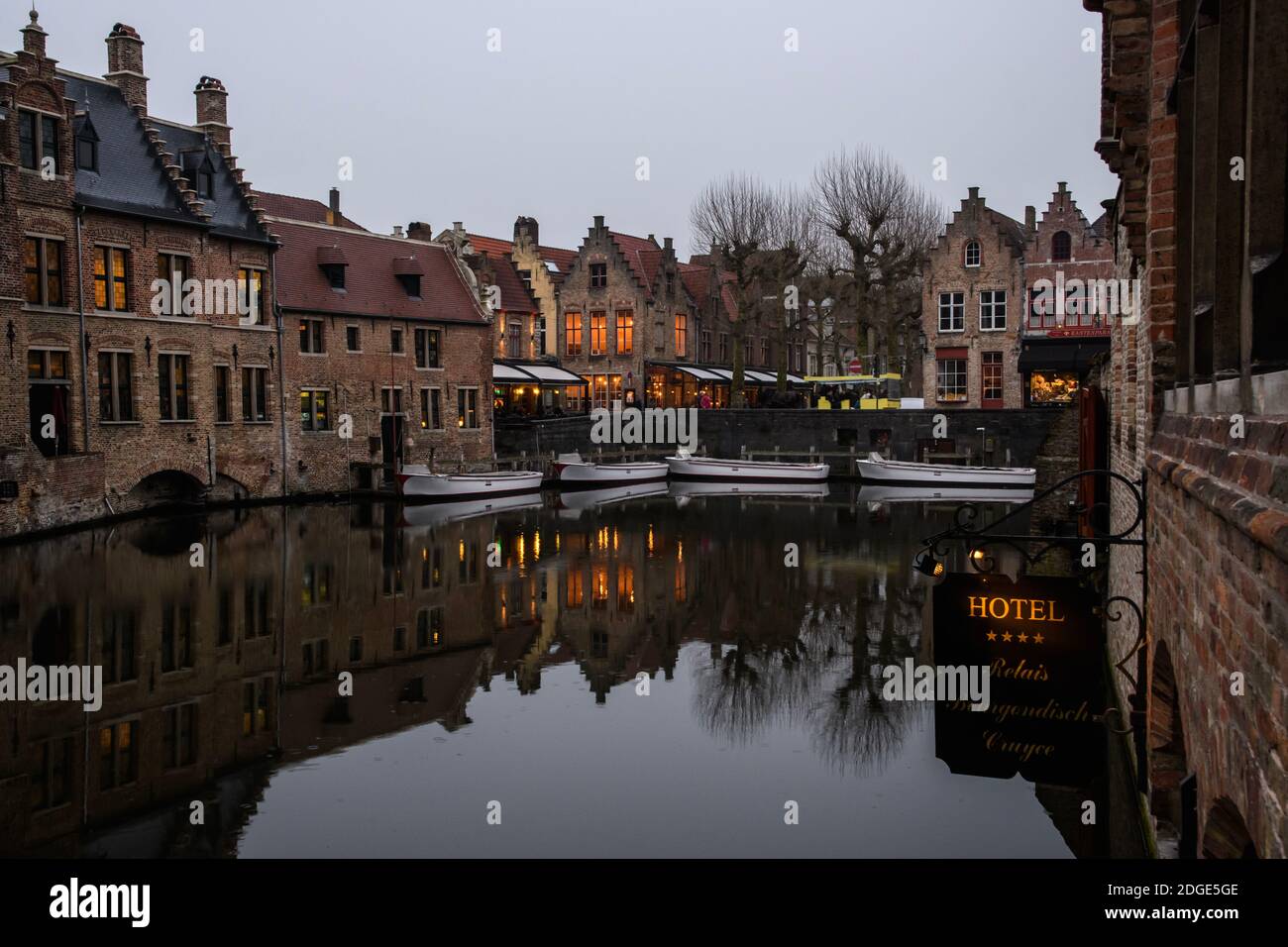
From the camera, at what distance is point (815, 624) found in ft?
53.9

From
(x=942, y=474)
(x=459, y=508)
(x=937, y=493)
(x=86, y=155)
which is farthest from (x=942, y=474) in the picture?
(x=86, y=155)

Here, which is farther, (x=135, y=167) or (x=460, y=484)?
(x=460, y=484)

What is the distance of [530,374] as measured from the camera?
4672 centimetres

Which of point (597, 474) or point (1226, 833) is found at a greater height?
point (1226, 833)

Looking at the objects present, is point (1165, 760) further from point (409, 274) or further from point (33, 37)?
point (409, 274)

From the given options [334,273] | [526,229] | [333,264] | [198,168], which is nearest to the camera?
[198,168]

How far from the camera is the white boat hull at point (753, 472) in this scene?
40719 millimetres

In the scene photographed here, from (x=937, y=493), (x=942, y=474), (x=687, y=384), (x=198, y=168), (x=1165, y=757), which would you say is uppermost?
(x=198, y=168)

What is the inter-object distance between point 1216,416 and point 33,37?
95.3 ft

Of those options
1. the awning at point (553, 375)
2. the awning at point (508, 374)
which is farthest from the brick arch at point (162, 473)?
the awning at point (553, 375)

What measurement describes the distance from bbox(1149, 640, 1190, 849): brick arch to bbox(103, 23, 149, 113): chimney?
32.4m

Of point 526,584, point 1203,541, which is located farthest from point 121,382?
point 1203,541

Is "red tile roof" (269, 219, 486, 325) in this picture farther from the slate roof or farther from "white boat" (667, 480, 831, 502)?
"white boat" (667, 480, 831, 502)

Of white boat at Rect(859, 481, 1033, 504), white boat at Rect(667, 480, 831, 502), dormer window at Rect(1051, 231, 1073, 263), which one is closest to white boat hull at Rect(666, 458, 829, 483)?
white boat at Rect(667, 480, 831, 502)
